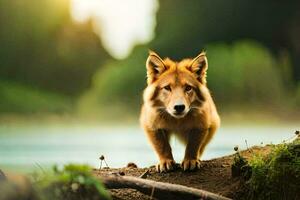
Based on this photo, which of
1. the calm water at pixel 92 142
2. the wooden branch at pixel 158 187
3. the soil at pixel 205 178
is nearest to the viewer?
the wooden branch at pixel 158 187

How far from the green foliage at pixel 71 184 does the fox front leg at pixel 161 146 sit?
919mm

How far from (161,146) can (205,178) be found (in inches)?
12.1

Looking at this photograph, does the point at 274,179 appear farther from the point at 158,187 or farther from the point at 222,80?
the point at 222,80

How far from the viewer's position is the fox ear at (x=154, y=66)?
3.29 m

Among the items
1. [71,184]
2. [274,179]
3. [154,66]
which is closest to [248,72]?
[154,66]

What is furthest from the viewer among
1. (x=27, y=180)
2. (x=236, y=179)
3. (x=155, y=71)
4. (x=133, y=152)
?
(x=133, y=152)

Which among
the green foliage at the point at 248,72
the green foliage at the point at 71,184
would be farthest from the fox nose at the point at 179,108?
the green foliage at the point at 248,72

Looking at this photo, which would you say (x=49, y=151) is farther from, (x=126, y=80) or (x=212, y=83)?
(x=212, y=83)

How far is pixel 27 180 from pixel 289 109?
8.83ft

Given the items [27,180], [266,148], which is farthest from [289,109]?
[27,180]

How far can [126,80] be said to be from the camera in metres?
4.24

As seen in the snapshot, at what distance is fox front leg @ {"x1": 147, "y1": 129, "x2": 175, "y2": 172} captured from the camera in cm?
326

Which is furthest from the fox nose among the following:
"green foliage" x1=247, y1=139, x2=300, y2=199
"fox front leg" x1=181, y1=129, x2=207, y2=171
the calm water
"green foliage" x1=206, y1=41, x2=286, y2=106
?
"green foliage" x1=206, y1=41, x2=286, y2=106

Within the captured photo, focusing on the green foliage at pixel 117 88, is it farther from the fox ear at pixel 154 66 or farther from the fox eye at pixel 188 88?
the fox eye at pixel 188 88
